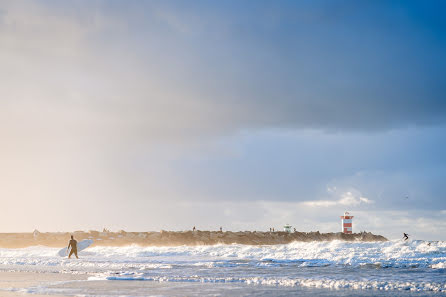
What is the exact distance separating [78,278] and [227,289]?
26.1 feet

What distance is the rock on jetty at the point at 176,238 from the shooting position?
57406 mm

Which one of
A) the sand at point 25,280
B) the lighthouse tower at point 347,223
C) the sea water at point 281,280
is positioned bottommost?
the sand at point 25,280

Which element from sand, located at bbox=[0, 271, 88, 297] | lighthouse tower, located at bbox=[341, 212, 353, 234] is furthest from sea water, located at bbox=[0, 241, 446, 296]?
lighthouse tower, located at bbox=[341, 212, 353, 234]

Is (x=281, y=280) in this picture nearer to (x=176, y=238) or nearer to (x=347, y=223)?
(x=176, y=238)

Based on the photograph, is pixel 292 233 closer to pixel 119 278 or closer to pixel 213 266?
pixel 213 266

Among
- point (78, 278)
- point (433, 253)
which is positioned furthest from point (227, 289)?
point (433, 253)

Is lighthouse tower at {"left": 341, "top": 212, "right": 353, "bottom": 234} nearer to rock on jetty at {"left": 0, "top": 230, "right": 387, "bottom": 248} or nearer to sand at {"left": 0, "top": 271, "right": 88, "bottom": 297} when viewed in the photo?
rock on jetty at {"left": 0, "top": 230, "right": 387, "bottom": 248}

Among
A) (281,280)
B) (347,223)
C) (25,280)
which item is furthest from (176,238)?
(281,280)

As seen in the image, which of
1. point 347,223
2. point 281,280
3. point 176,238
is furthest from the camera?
point 347,223

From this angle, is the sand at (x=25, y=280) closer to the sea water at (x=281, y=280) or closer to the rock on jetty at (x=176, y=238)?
the sea water at (x=281, y=280)

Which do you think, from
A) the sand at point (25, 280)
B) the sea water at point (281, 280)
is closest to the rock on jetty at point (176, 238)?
the sea water at point (281, 280)

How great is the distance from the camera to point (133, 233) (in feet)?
217

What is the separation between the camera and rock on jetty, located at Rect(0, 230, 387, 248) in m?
57.4

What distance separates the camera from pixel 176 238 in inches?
2296
